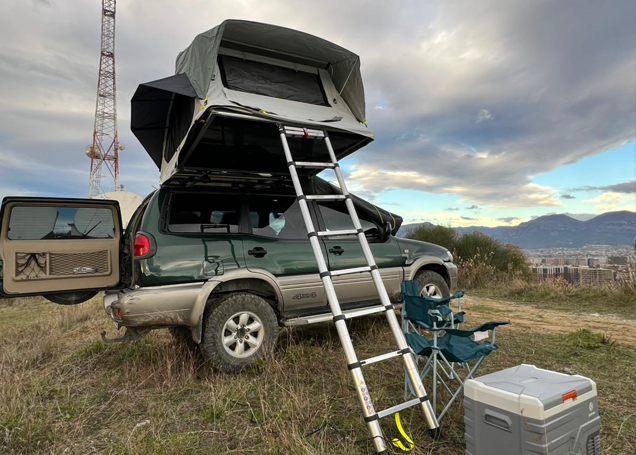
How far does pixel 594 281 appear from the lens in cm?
930

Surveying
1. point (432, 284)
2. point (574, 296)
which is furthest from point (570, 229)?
point (432, 284)

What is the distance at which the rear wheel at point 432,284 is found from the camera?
17.3 ft

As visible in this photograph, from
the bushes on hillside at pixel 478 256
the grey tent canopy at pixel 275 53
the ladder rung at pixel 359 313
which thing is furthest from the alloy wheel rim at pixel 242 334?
the bushes on hillside at pixel 478 256

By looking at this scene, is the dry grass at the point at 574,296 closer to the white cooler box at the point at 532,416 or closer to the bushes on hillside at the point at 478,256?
the bushes on hillside at the point at 478,256

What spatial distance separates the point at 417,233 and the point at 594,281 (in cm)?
513

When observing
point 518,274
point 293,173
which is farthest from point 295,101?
point 518,274

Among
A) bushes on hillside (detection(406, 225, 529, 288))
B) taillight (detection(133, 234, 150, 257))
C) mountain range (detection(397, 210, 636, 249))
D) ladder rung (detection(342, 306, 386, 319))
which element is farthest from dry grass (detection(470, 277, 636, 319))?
mountain range (detection(397, 210, 636, 249))

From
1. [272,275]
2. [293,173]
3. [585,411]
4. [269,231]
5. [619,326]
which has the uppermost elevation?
[293,173]

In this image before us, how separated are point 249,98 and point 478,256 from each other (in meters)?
9.76

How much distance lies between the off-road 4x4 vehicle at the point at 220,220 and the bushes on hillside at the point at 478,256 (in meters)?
7.20

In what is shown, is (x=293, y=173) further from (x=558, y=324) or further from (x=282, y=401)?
(x=558, y=324)

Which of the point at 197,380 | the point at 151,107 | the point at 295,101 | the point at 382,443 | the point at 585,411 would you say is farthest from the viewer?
the point at 151,107

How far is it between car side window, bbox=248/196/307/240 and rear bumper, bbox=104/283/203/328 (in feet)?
3.19

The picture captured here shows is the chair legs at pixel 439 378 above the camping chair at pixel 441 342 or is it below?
below
